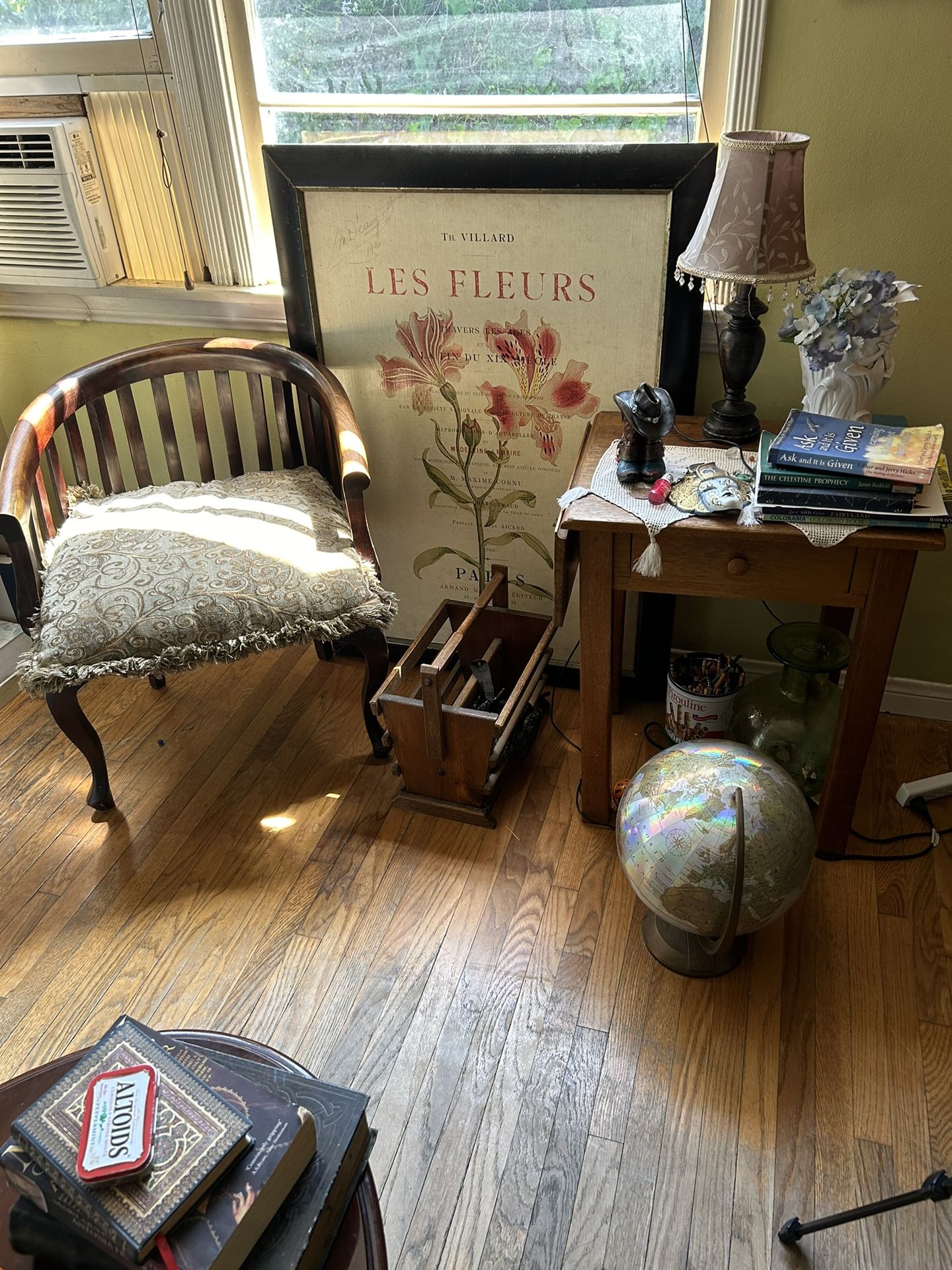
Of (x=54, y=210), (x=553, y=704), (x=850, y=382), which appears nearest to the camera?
(x=850, y=382)

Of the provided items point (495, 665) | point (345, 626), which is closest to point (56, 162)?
point (345, 626)

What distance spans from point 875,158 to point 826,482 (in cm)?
65

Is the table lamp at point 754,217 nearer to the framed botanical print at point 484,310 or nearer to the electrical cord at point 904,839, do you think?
the framed botanical print at point 484,310

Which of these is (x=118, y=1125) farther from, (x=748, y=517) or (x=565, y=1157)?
(x=748, y=517)

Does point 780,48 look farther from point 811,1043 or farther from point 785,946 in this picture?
point 811,1043

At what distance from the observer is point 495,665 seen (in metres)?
2.16

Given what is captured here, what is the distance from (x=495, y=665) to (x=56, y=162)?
1464mm

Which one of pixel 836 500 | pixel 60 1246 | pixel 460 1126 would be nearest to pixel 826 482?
pixel 836 500

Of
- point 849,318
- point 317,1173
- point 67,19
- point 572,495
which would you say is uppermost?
point 67,19

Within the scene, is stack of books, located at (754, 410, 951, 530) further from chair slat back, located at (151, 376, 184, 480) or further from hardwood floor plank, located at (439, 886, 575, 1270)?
chair slat back, located at (151, 376, 184, 480)

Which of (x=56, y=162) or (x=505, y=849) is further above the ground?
(x=56, y=162)

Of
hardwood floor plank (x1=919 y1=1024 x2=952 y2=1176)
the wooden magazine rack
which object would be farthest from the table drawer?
hardwood floor plank (x1=919 y1=1024 x2=952 y2=1176)

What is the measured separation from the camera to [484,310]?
1997 millimetres

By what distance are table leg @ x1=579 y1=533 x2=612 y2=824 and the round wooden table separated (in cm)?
87
